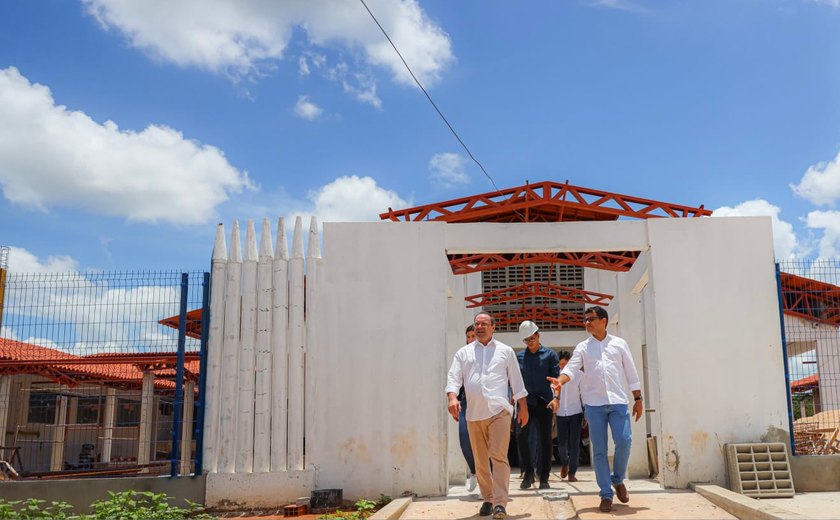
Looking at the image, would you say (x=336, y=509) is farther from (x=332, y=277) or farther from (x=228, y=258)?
(x=228, y=258)

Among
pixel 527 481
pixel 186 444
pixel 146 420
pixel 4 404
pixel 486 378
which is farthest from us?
pixel 146 420

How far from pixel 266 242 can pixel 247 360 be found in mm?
1483

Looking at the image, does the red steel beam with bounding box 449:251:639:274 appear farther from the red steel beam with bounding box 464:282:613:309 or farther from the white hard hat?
the red steel beam with bounding box 464:282:613:309

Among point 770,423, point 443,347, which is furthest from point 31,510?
point 770,423

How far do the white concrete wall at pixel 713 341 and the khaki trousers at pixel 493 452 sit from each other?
303 centimetres

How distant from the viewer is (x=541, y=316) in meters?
16.3

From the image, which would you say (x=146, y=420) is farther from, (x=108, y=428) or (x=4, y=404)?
(x=4, y=404)

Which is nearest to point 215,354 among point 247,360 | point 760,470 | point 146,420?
point 247,360

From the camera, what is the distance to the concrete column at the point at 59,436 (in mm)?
9859

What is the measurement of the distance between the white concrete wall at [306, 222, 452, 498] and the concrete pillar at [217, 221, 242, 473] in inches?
35.9

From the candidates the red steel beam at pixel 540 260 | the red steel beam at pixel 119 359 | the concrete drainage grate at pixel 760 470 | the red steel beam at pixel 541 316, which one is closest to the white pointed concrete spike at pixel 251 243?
the red steel beam at pixel 119 359

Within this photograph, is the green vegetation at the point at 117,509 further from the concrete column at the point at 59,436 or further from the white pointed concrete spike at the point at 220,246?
the white pointed concrete spike at the point at 220,246

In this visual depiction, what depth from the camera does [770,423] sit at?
8727mm

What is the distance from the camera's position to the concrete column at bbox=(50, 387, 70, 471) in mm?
9859
